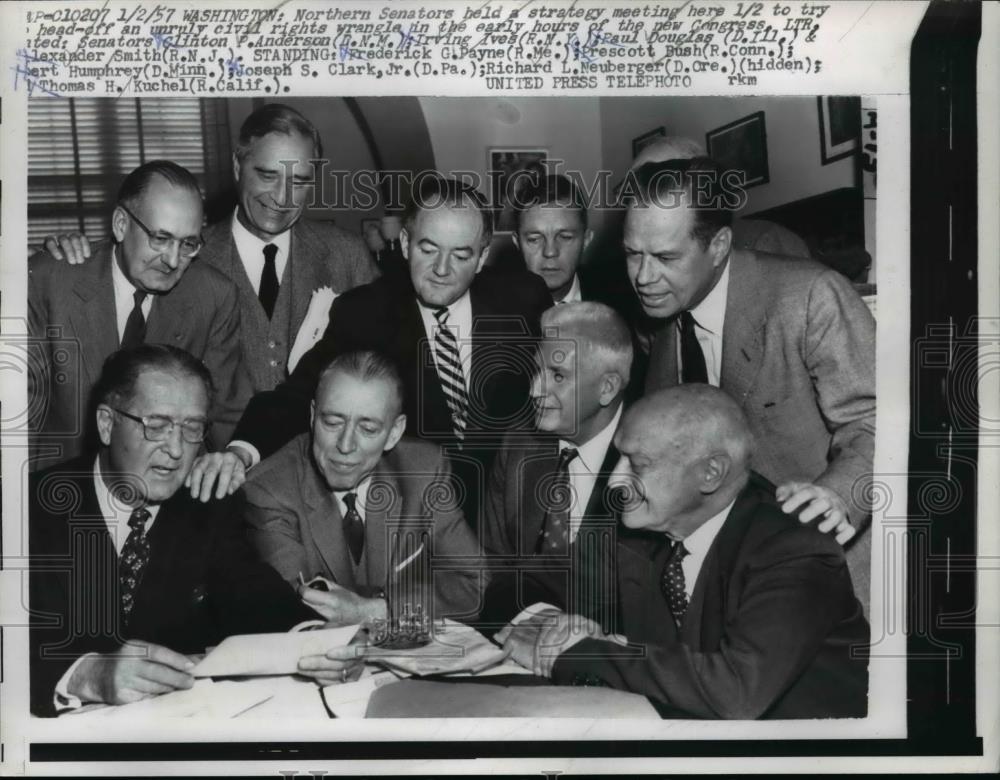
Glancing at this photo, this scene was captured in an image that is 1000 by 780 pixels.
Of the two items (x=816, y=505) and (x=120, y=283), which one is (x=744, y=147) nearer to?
(x=816, y=505)

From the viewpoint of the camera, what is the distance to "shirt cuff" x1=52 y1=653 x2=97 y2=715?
3.16 m

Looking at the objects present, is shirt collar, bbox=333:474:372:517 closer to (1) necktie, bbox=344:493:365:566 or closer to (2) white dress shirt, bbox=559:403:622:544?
(1) necktie, bbox=344:493:365:566

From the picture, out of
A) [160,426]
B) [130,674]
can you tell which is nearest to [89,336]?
[160,426]

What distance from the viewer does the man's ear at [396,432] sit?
3119mm

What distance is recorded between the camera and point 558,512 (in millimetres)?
3137

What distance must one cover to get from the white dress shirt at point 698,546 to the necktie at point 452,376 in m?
0.77

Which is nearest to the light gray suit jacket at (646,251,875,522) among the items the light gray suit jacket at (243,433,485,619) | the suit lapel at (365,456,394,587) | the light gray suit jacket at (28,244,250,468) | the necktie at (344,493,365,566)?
the light gray suit jacket at (243,433,485,619)

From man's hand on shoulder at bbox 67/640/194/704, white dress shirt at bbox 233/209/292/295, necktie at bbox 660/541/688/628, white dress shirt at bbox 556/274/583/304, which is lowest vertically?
man's hand on shoulder at bbox 67/640/194/704

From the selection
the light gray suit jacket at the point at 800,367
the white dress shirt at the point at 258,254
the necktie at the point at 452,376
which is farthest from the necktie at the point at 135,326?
the light gray suit jacket at the point at 800,367

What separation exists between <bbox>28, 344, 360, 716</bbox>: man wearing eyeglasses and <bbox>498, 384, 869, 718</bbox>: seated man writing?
2.65 ft

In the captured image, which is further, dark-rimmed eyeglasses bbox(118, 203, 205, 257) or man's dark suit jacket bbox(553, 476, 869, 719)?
dark-rimmed eyeglasses bbox(118, 203, 205, 257)

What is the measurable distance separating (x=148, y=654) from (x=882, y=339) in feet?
8.15

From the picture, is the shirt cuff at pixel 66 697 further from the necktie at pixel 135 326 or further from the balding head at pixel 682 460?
the balding head at pixel 682 460

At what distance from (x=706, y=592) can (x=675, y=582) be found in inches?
3.8
